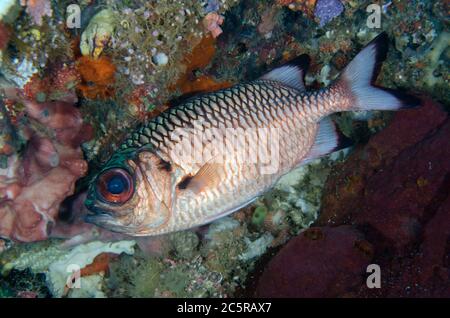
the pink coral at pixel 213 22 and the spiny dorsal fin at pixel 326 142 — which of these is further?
the pink coral at pixel 213 22

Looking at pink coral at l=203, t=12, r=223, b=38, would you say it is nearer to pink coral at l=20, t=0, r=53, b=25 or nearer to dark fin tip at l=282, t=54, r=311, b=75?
dark fin tip at l=282, t=54, r=311, b=75

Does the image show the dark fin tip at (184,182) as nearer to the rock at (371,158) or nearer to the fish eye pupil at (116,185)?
the fish eye pupil at (116,185)

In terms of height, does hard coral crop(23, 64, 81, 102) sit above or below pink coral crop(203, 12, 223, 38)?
below

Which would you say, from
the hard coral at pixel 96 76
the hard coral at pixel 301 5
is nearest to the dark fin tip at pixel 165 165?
the hard coral at pixel 96 76

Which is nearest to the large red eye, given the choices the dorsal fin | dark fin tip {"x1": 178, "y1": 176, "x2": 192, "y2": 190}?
dark fin tip {"x1": 178, "y1": 176, "x2": 192, "y2": 190}

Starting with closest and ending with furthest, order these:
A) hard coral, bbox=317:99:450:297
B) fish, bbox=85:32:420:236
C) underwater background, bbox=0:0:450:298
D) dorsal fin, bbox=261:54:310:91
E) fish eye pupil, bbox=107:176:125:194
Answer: fish eye pupil, bbox=107:176:125:194
fish, bbox=85:32:420:236
hard coral, bbox=317:99:450:297
underwater background, bbox=0:0:450:298
dorsal fin, bbox=261:54:310:91

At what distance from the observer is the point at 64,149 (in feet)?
13.3

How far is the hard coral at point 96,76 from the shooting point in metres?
3.73

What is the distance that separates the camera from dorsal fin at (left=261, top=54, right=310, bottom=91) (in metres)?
3.53

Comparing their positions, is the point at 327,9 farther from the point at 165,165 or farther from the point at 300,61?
the point at 165,165

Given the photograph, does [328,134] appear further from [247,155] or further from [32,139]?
[32,139]

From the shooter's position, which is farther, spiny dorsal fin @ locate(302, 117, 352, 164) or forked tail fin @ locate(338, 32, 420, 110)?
spiny dorsal fin @ locate(302, 117, 352, 164)

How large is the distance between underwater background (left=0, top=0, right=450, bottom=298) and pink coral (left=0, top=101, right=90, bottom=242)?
0.05 feet

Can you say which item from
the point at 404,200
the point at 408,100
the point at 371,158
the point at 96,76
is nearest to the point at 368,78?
the point at 408,100
